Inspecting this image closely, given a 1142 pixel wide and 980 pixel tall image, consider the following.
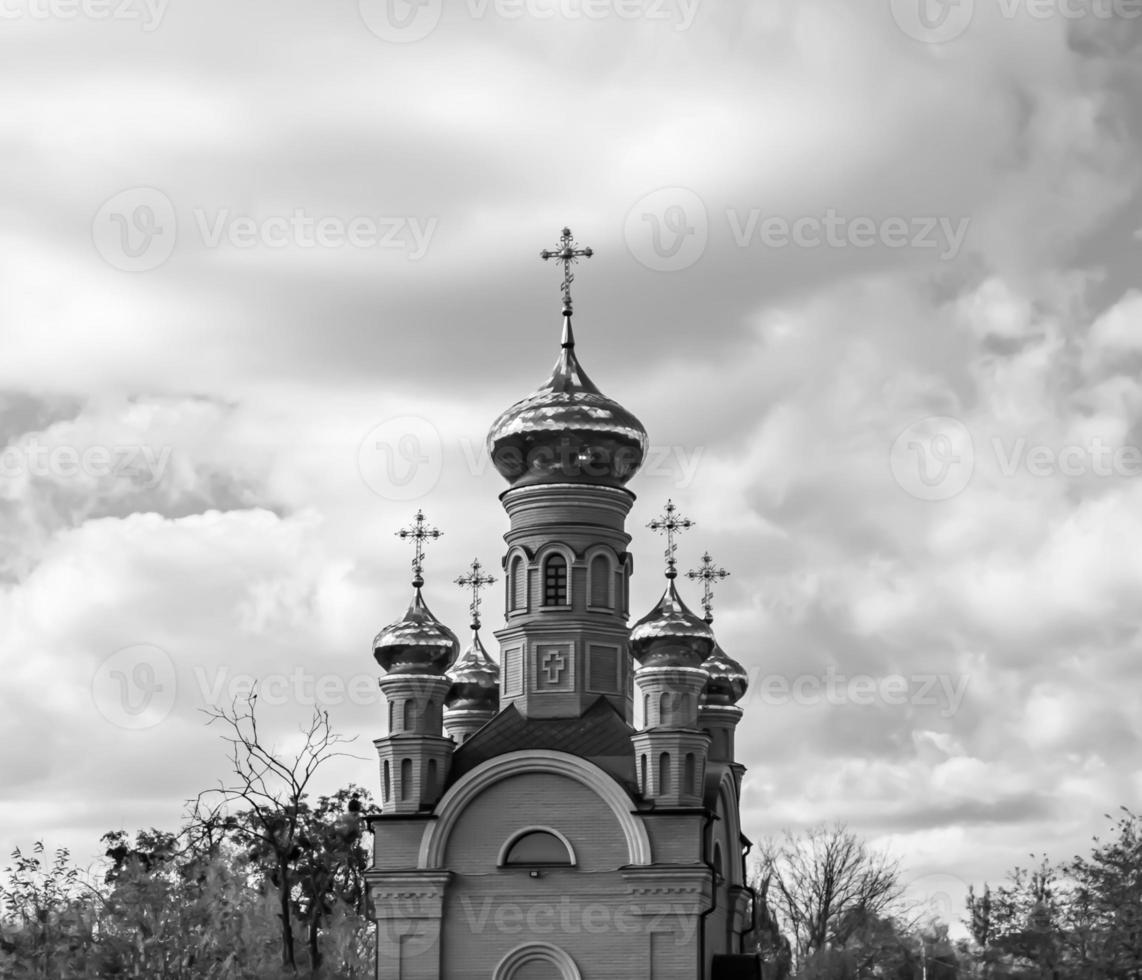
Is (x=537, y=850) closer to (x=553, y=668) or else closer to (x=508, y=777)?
(x=508, y=777)

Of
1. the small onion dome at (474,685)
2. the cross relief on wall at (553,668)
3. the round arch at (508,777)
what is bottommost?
the round arch at (508,777)

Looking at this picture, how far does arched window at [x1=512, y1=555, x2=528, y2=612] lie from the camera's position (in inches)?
1240

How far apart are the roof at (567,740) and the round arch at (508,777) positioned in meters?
0.19

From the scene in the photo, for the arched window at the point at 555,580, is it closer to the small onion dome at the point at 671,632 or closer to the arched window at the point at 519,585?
the arched window at the point at 519,585

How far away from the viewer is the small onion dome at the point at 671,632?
100 ft

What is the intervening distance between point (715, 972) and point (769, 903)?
63.1 feet

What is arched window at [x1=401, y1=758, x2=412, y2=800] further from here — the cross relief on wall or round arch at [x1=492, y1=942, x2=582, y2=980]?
round arch at [x1=492, y1=942, x2=582, y2=980]

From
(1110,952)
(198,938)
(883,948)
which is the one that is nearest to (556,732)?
(198,938)

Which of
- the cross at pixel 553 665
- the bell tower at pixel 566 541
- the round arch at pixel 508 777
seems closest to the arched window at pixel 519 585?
the bell tower at pixel 566 541

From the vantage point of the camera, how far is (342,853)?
43.6 metres

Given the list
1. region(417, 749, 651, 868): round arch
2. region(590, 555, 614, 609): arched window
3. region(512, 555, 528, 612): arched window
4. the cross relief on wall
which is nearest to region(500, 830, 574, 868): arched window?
region(417, 749, 651, 868): round arch

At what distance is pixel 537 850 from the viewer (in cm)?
2897

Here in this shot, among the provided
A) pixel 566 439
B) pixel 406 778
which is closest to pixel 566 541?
pixel 566 439

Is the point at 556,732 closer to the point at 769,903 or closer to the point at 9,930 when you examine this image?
the point at 9,930
